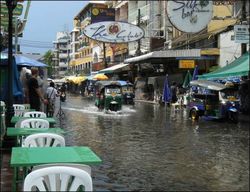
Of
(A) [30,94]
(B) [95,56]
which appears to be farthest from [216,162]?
(B) [95,56]

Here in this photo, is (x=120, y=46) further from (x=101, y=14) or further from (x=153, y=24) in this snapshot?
(x=153, y=24)

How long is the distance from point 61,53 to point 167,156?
141467 mm

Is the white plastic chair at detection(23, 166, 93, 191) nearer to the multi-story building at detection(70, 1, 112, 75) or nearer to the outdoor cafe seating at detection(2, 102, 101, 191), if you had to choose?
the outdoor cafe seating at detection(2, 102, 101, 191)

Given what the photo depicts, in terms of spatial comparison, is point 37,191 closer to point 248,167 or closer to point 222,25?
point 248,167

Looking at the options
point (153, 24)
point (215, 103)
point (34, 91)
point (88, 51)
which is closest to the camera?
point (34, 91)

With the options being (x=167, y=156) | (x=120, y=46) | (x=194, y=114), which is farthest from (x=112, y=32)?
(x=120, y=46)

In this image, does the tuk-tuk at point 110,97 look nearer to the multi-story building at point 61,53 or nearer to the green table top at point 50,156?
the green table top at point 50,156

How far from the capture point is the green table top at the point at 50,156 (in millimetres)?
4789

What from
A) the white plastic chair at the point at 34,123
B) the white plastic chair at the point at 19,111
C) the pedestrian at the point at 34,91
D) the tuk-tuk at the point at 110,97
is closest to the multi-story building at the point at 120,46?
the tuk-tuk at the point at 110,97

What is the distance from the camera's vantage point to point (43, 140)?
6434 millimetres

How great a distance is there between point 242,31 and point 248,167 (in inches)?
411

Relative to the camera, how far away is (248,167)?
9.59 metres

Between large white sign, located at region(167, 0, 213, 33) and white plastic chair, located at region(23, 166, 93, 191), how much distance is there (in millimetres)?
10745

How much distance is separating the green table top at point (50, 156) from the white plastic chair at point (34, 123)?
2.74 metres
